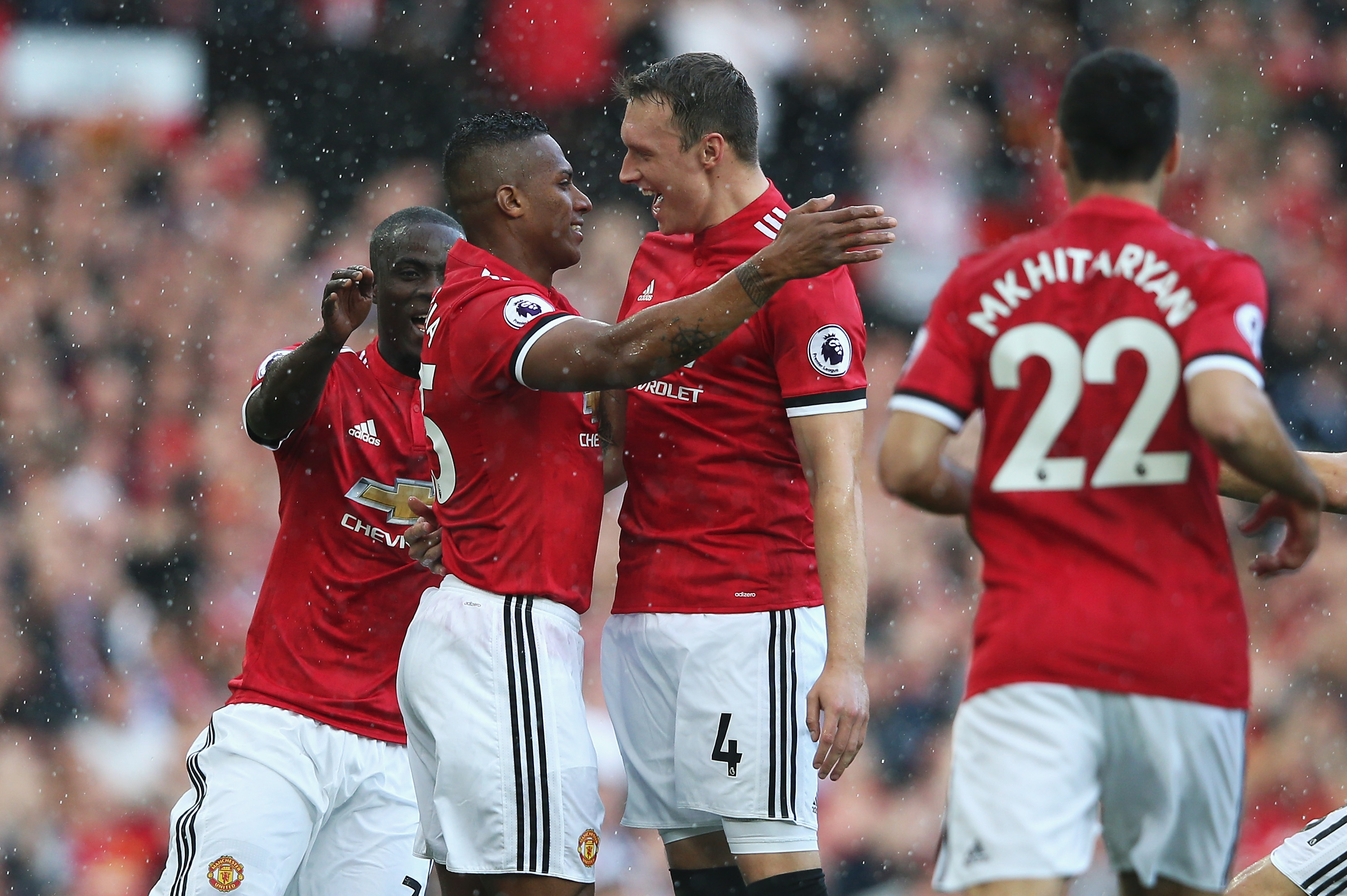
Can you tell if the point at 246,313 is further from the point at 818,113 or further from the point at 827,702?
the point at 827,702

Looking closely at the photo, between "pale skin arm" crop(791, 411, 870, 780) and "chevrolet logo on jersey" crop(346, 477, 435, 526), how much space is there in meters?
1.15

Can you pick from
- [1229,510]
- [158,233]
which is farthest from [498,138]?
[1229,510]

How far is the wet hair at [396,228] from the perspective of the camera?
13.3ft

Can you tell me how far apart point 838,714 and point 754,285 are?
906mm

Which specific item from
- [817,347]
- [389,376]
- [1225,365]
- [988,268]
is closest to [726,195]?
[817,347]

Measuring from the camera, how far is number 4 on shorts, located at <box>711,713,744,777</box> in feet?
10.6

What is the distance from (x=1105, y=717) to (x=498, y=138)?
2.04 meters

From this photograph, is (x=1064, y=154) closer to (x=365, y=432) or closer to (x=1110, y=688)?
(x=1110, y=688)

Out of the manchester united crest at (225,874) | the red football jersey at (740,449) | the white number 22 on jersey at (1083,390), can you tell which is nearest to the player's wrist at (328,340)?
the red football jersey at (740,449)

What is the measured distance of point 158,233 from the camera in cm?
789

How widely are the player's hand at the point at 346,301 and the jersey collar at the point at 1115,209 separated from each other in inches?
72.6

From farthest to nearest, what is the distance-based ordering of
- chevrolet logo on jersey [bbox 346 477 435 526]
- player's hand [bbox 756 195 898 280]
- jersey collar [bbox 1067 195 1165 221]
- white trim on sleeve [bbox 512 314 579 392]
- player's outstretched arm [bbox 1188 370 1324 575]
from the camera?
1. chevrolet logo on jersey [bbox 346 477 435 526]
2. white trim on sleeve [bbox 512 314 579 392]
3. player's hand [bbox 756 195 898 280]
4. jersey collar [bbox 1067 195 1165 221]
5. player's outstretched arm [bbox 1188 370 1324 575]

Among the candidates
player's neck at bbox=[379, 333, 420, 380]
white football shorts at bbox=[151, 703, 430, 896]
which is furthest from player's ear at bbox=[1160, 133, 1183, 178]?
white football shorts at bbox=[151, 703, 430, 896]

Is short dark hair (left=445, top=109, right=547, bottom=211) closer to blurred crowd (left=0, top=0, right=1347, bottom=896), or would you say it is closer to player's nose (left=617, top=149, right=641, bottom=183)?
A: player's nose (left=617, top=149, right=641, bottom=183)
